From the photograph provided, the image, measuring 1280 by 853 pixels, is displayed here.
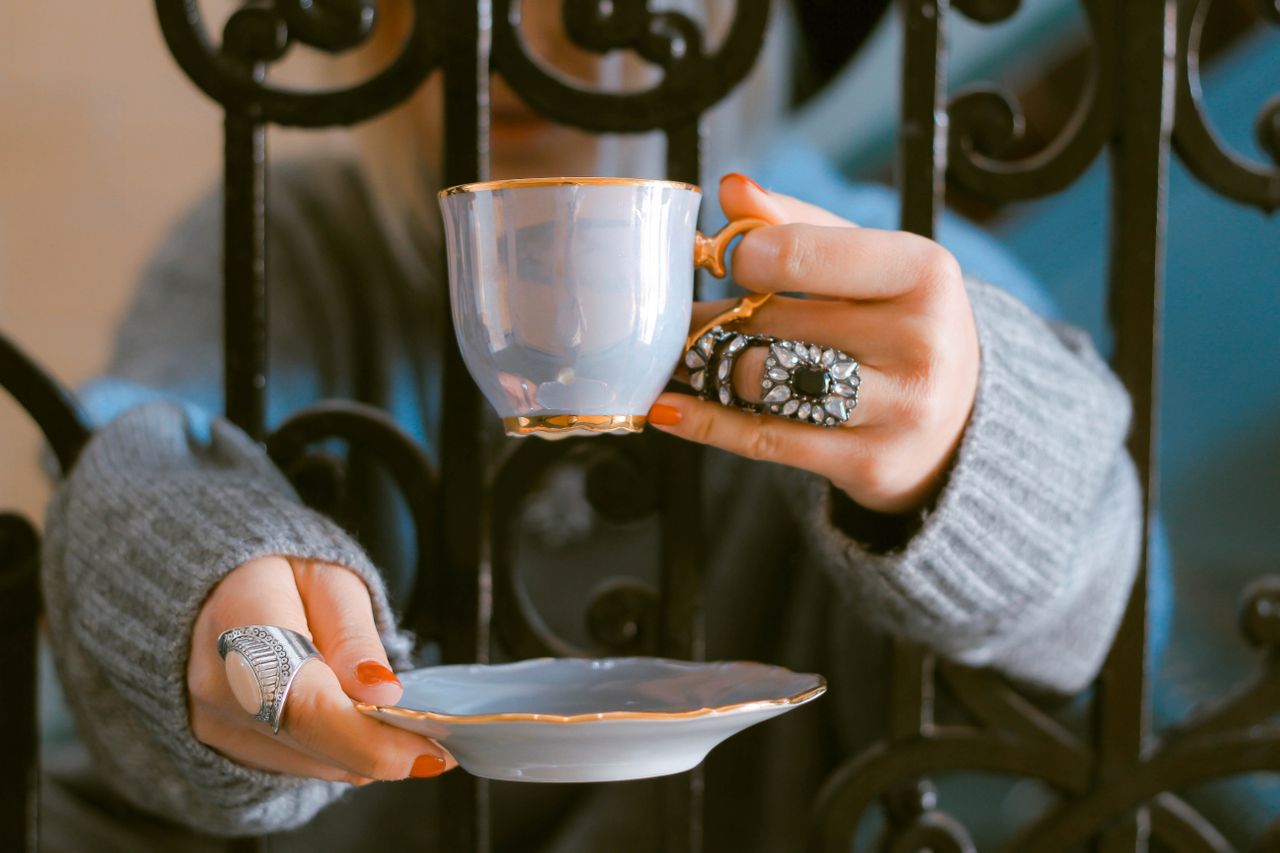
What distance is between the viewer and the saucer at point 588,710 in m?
0.42

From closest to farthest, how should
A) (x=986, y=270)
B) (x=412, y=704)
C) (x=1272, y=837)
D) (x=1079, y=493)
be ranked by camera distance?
1. (x=412, y=704)
2. (x=1079, y=493)
3. (x=1272, y=837)
4. (x=986, y=270)

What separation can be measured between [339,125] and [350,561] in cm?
34

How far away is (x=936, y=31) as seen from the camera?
716mm

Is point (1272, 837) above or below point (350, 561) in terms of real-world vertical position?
below

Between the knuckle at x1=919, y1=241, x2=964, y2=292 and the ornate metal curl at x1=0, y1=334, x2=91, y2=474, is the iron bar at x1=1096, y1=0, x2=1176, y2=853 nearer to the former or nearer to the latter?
the knuckle at x1=919, y1=241, x2=964, y2=292

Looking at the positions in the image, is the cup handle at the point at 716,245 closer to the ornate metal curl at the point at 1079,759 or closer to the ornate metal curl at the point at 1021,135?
the ornate metal curl at the point at 1021,135

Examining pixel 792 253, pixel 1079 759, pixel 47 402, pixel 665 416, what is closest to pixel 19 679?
pixel 47 402

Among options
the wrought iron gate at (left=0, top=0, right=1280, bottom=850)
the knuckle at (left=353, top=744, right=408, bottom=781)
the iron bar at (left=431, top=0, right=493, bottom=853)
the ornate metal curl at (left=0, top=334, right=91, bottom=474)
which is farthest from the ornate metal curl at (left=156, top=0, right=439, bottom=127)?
the knuckle at (left=353, top=744, right=408, bottom=781)

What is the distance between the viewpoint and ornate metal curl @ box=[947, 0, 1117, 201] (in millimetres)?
725

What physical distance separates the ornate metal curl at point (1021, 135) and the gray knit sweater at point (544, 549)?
0.10 m

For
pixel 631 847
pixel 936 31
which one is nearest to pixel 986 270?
pixel 936 31

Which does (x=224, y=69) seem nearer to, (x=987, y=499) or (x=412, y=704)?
(x=412, y=704)

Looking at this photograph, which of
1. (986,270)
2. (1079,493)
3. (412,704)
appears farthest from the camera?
(986,270)

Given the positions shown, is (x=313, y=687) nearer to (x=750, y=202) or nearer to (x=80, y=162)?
(x=750, y=202)
